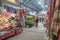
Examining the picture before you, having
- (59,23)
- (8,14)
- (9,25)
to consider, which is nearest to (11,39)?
(9,25)

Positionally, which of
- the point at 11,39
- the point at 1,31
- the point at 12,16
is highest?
the point at 12,16

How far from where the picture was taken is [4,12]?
32.8ft

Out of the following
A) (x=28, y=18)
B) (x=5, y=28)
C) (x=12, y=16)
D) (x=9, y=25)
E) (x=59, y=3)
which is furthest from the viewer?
(x=28, y=18)

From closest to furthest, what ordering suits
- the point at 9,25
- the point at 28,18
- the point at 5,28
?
the point at 5,28, the point at 9,25, the point at 28,18

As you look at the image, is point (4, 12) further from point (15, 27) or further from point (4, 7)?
point (15, 27)

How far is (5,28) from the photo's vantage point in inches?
376

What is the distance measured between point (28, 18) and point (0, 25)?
11.0m

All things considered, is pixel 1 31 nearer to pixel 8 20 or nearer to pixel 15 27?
pixel 8 20

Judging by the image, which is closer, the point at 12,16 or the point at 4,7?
the point at 4,7

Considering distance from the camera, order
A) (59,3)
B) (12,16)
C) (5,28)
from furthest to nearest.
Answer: (12,16) < (5,28) < (59,3)

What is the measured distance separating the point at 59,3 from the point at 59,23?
19 cm

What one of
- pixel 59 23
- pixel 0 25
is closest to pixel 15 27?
pixel 0 25

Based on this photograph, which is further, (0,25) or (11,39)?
(11,39)

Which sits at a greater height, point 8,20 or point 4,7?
point 4,7
